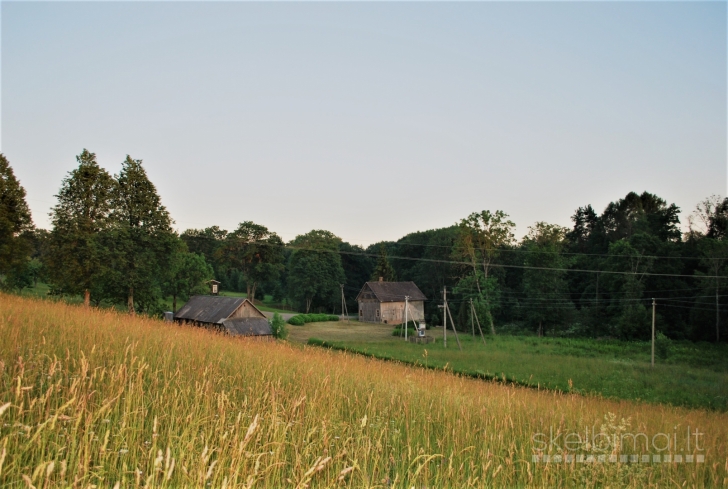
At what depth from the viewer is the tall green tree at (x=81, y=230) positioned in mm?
25812

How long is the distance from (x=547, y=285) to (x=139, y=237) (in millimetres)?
43220

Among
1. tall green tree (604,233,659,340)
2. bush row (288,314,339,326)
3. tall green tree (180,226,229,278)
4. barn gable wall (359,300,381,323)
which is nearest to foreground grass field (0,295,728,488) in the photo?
tall green tree (604,233,659,340)

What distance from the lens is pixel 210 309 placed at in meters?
35.9

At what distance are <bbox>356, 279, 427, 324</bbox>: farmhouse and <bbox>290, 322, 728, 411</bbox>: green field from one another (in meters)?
23.6

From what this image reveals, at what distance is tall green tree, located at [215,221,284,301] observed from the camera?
234 feet

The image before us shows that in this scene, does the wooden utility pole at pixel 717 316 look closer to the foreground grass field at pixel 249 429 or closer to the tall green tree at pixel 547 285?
the tall green tree at pixel 547 285

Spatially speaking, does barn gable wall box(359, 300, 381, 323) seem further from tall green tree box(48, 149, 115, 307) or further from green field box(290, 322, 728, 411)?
tall green tree box(48, 149, 115, 307)

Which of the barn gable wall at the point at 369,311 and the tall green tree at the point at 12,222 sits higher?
the tall green tree at the point at 12,222

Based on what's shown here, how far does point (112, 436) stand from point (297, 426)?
159 cm

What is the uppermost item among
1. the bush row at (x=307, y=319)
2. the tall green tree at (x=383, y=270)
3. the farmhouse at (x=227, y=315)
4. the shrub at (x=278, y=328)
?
the tall green tree at (x=383, y=270)

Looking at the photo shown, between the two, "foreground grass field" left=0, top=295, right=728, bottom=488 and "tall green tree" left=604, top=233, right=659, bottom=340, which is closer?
"foreground grass field" left=0, top=295, right=728, bottom=488

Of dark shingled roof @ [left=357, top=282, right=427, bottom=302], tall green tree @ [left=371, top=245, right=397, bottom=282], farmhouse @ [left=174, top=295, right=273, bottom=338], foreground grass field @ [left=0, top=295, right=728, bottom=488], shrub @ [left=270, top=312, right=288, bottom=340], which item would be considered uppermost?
tall green tree @ [left=371, top=245, right=397, bottom=282]

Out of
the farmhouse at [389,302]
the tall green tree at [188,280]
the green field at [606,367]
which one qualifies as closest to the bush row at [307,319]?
the farmhouse at [389,302]

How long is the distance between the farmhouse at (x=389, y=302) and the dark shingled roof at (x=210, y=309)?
3145cm
